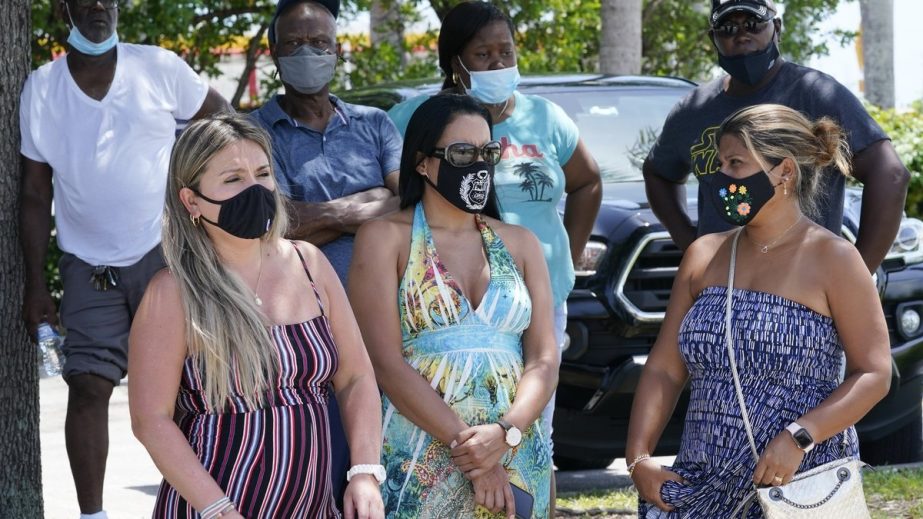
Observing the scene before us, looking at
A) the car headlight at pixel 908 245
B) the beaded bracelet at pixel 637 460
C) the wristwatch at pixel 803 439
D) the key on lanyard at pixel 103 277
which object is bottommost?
the car headlight at pixel 908 245

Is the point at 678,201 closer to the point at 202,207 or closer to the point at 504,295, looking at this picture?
the point at 504,295

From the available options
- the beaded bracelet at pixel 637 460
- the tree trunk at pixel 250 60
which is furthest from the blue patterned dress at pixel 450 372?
the tree trunk at pixel 250 60

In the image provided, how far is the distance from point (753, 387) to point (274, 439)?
138 centimetres

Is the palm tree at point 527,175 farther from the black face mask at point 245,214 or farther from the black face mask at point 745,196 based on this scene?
the black face mask at point 245,214

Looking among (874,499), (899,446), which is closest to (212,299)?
(874,499)

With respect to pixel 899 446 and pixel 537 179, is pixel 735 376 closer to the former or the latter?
pixel 537 179

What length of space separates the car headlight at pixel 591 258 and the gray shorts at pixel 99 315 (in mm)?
2141

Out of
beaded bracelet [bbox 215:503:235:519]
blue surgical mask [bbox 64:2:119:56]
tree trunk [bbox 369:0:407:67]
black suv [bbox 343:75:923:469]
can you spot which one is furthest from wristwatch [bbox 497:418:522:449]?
tree trunk [bbox 369:0:407:67]

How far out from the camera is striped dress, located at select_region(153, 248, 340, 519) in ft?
11.7

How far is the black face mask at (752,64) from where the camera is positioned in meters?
4.98

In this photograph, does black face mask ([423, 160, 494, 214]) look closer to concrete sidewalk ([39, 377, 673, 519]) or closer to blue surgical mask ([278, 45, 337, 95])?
blue surgical mask ([278, 45, 337, 95])

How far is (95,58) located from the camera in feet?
16.9

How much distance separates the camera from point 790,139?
4.14 meters

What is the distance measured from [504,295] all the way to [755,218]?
777mm
